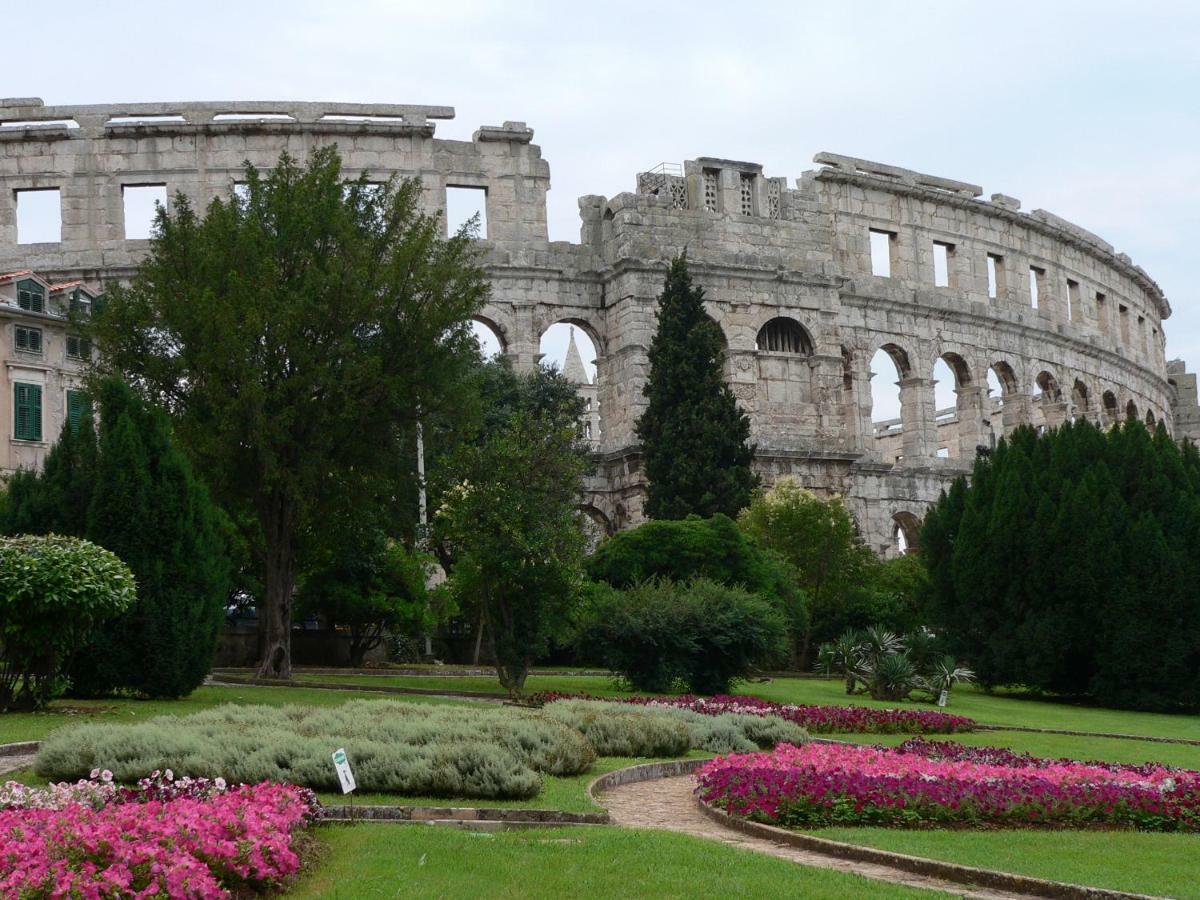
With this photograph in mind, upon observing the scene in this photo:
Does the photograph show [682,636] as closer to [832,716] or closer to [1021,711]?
[832,716]

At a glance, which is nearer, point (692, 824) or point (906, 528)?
point (692, 824)

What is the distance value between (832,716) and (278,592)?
11.7 m

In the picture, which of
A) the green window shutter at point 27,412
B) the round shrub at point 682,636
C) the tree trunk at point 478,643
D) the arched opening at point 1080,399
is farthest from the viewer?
the arched opening at point 1080,399

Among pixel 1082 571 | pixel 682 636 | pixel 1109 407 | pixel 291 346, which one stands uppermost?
pixel 1109 407

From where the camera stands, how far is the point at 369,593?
39594 millimetres

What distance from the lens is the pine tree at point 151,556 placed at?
2392 cm

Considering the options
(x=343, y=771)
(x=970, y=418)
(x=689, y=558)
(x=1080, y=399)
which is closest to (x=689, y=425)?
(x=689, y=558)

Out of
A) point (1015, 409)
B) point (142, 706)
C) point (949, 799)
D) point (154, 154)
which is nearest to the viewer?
point (949, 799)

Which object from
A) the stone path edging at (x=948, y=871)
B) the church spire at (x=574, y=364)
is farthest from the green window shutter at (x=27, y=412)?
the church spire at (x=574, y=364)

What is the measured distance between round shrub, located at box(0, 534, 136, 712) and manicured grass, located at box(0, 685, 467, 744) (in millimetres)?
624

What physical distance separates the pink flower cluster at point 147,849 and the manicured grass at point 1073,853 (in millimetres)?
5004

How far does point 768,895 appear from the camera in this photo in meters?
10.4

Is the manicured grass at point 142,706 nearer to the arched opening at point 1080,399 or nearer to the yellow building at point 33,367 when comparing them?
the yellow building at point 33,367

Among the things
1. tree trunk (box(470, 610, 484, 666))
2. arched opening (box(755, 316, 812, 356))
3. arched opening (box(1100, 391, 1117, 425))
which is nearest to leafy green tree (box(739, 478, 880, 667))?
tree trunk (box(470, 610, 484, 666))
